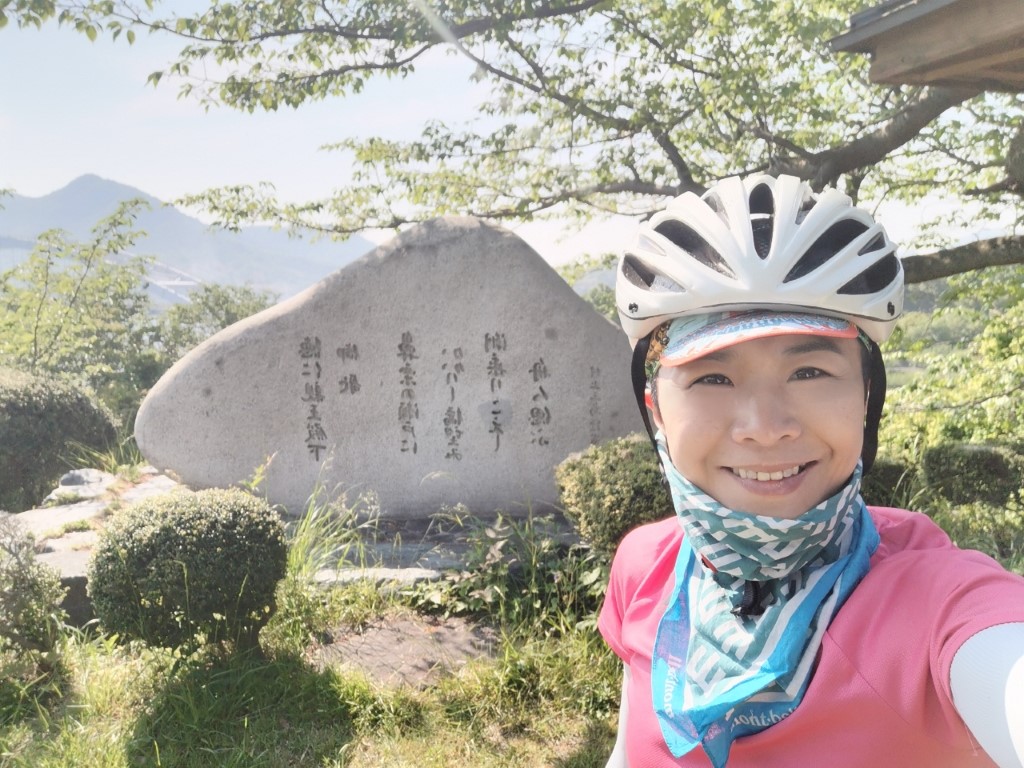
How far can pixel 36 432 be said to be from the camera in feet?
24.3

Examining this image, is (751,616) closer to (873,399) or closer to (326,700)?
(873,399)

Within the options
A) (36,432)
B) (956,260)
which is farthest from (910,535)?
(36,432)

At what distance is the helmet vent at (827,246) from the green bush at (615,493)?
2.56 metres

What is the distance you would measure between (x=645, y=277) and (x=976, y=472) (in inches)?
190

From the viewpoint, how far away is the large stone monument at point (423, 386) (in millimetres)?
6016

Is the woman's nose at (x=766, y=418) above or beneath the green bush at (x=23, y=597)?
above

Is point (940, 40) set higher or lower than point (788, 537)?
higher

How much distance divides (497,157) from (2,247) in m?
181

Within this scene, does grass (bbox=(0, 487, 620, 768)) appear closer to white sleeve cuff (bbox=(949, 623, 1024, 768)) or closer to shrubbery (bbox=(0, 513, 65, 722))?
shrubbery (bbox=(0, 513, 65, 722))

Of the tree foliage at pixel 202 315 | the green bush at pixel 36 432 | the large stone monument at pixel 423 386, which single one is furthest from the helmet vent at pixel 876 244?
the tree foliage at pixel 202 315

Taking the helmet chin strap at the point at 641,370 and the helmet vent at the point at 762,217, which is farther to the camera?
the helmet chin strap at the point at 641,370

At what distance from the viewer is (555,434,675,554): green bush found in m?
3.94

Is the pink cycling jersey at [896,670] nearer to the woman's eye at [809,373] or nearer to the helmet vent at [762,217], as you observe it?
the woman's eye at [809,373]

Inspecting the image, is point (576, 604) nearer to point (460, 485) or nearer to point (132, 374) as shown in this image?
point (460, 485)
